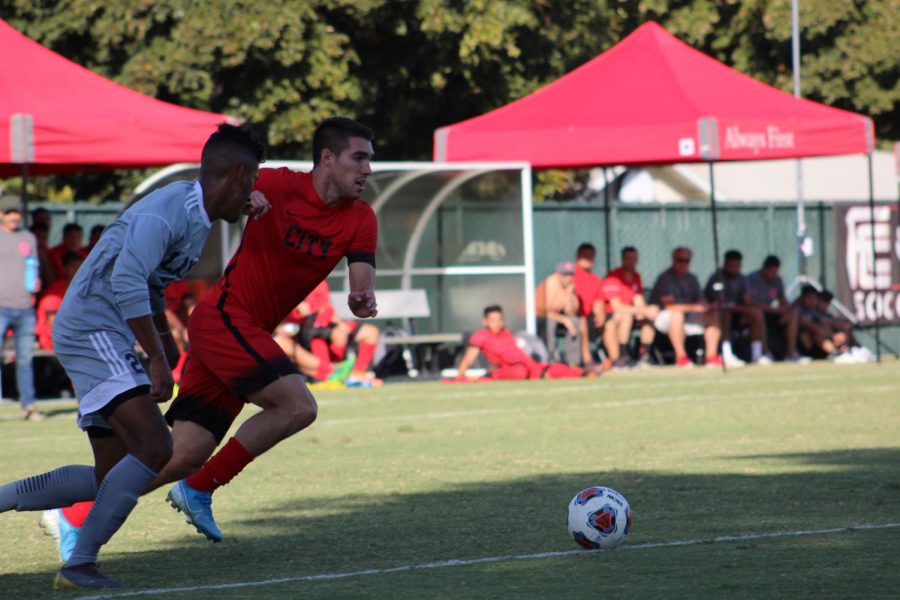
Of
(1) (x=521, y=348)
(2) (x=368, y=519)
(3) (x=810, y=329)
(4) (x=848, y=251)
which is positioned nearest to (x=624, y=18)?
(4) (x=848, y=251)

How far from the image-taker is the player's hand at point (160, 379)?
5957mm

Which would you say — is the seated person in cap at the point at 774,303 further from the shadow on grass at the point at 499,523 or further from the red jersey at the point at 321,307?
the shadow on grass at the point at 499,523

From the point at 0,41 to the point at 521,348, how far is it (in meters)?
6.96

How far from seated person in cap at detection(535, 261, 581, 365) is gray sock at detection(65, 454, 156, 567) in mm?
13876

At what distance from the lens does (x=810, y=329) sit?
72.8 feet

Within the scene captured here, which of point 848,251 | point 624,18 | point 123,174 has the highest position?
point 624,18

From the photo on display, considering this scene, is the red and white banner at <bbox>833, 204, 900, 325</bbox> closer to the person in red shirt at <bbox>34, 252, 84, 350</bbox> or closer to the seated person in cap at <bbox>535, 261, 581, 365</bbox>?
the seated person in cap at <bbox>535, 261, 581, 365</bbox>

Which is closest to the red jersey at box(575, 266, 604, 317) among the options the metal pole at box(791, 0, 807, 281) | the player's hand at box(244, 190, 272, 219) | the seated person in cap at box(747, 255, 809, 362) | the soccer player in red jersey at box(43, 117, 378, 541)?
the seated person in cap at box(747, 255, 809, 362)

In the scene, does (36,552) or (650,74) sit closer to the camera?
(36,552)

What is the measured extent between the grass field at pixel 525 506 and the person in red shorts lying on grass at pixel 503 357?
11.7 ft

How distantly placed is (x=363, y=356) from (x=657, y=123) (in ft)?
14.2

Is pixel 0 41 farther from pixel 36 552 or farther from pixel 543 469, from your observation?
pixel 36 552

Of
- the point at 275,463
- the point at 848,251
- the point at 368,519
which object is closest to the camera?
the point at 368,519

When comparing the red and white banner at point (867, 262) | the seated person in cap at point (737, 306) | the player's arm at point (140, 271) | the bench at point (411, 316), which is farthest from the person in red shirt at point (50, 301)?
the red and white banner at point (867, 262)
